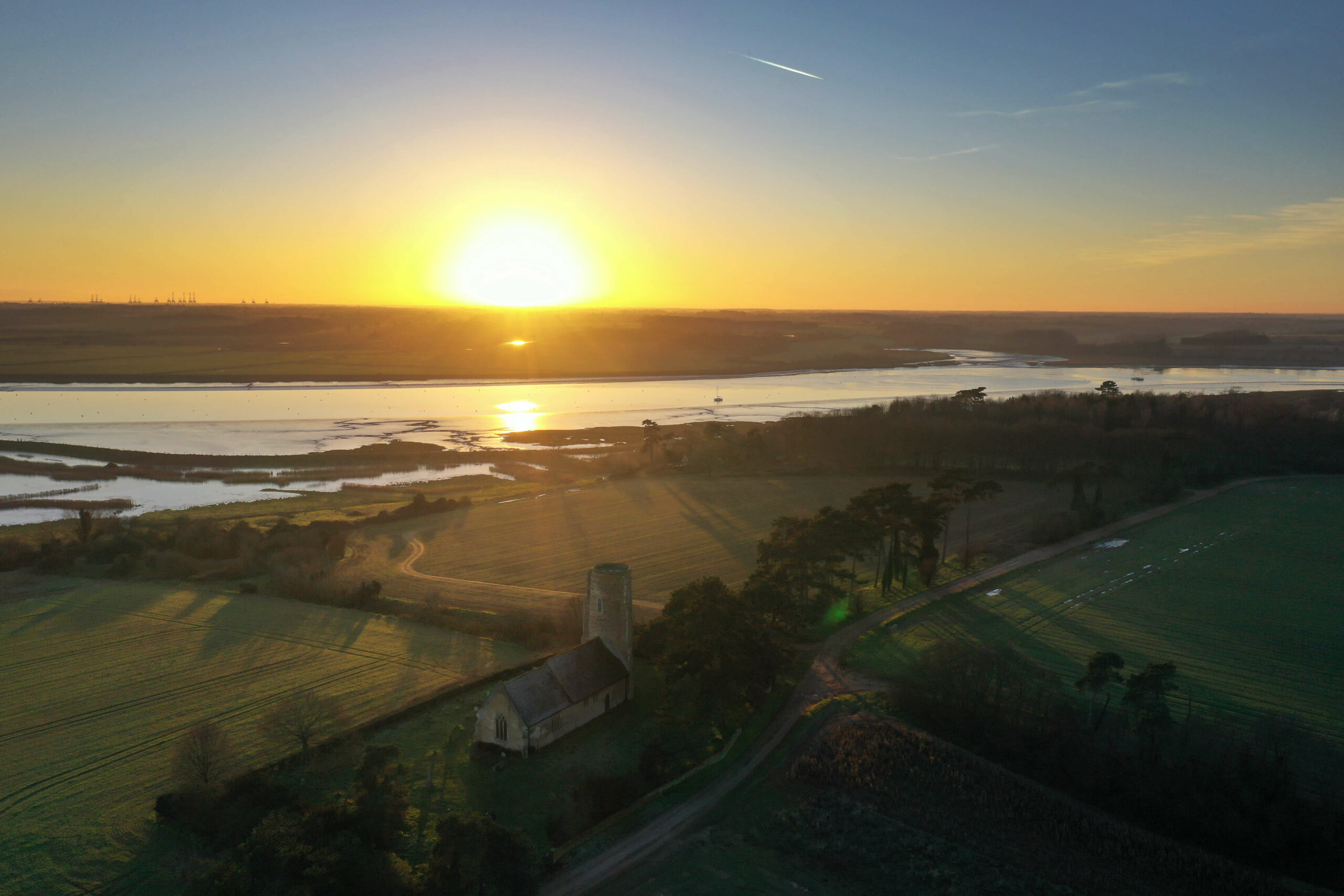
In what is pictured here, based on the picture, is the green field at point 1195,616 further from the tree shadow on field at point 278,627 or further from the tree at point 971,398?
the tree at point 971,398

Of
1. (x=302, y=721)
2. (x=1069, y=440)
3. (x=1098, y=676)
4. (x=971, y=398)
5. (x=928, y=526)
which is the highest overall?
(x=971, y=398)

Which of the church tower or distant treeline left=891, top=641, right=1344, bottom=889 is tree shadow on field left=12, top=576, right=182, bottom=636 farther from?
distant treeline left=891, top=641, right=1344, bottom=889

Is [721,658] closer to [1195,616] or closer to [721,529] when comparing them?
[1195,616]

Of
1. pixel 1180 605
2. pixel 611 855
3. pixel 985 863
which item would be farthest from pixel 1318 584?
pixel 611 855

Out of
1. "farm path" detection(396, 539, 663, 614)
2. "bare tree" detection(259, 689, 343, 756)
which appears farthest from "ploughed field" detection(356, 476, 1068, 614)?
"bare tree" detection(259, 689, 343, 756)

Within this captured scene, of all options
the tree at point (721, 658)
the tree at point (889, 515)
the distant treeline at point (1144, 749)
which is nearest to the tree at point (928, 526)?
the tree at point (889, 515)

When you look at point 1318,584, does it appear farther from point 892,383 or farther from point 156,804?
point 892,383

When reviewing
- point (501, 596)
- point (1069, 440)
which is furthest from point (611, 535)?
point (1069, 440)
